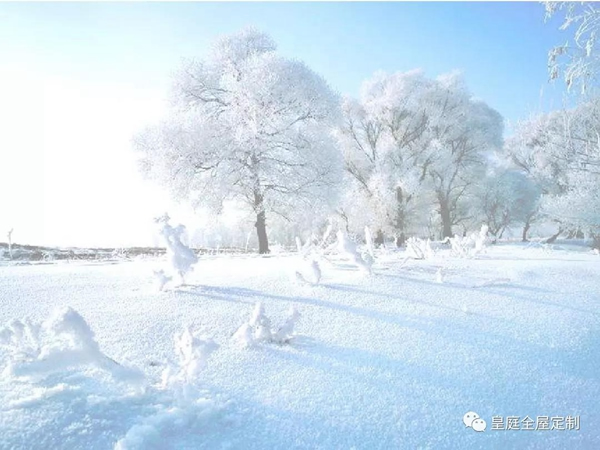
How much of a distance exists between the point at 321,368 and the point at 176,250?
1.83 metres

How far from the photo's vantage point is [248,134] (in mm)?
10812

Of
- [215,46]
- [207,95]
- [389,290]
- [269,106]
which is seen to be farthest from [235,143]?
[389,290]

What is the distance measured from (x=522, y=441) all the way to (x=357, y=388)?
0.80 meters

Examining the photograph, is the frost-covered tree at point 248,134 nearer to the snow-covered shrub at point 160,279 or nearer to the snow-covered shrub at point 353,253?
the snow-covered shrub at point 353,253

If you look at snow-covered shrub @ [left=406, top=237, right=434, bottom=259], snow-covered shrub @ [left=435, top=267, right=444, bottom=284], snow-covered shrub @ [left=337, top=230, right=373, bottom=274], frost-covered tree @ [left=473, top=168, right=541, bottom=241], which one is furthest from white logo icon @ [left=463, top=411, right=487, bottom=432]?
frost-covered tree @ [left=473, top=168, right=541, bottom=241]

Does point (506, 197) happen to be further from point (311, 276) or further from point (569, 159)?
point (311, 276)

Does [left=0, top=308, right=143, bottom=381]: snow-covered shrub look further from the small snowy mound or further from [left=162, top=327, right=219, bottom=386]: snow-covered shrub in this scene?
the small snowy mound

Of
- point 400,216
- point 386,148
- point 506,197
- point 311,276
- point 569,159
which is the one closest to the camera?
point 311,276

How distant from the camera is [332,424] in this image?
1.95m

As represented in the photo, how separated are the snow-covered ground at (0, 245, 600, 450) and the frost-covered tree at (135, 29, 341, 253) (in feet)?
25.3

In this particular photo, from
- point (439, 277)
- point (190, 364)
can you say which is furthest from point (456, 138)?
point (190, 364)

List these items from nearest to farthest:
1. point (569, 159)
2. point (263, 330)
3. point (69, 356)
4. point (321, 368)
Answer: point (69, 356) → point (321, 368) → point (263, 330) → point (569, 159)

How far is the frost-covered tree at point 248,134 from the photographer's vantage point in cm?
1124

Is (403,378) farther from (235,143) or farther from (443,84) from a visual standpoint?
(443,84)
